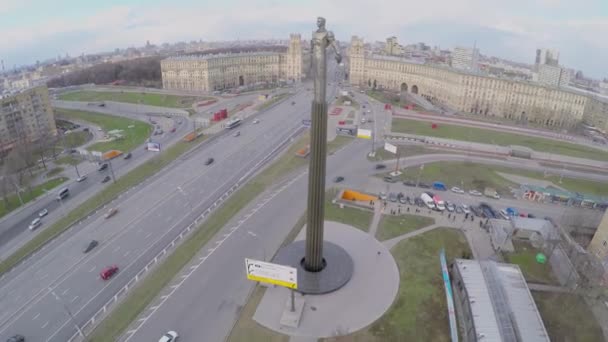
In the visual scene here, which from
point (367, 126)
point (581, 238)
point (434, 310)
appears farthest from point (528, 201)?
point (367, 126)

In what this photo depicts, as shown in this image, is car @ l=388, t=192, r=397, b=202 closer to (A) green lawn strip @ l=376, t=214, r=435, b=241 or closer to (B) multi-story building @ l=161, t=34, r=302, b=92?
(A) green lawn strip @ l=376, t=214, r=435, b=241

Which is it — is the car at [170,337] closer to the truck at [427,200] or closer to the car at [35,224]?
the car at [35,224]

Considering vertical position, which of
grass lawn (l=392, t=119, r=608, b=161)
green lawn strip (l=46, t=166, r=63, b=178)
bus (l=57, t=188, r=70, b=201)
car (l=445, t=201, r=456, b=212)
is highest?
grass lawn (l=392, t=119, r=608, b=161)

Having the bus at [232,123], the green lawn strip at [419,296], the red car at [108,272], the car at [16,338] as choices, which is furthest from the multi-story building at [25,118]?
the green lawn strip at [419,296]

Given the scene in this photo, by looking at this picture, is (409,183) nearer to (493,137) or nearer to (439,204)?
(439,204)

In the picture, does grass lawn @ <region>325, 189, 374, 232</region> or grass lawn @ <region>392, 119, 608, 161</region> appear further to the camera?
grass lawn @ <region>392, 119, 608, 161</region>

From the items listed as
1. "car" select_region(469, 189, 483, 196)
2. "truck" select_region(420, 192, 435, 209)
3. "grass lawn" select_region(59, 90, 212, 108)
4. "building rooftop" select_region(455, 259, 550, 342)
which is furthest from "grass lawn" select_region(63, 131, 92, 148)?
"building rooftop" select_region(455, 259, 550, 342)

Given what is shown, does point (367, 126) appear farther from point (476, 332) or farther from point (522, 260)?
point (476, 332)
